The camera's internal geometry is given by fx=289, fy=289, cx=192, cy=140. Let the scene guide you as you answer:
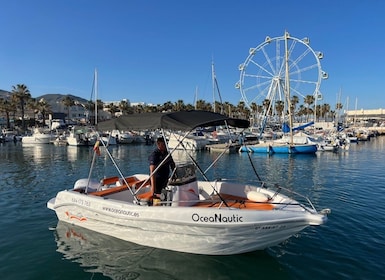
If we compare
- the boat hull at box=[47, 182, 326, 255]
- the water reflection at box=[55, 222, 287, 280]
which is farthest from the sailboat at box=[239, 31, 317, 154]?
the boat hull at box=[47, 182, 326, 255]

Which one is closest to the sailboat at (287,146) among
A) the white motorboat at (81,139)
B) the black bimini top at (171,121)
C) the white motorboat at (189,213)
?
the black bimini top at (171,121)

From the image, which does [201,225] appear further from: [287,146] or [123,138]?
[123,138]

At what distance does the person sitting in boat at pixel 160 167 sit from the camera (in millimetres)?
6961

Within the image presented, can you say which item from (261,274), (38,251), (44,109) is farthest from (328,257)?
(44,109)

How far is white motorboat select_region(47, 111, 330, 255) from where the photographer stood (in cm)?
557

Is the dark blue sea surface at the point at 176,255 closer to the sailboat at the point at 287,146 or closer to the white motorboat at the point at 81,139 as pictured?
the sailboat at the point at 287,146

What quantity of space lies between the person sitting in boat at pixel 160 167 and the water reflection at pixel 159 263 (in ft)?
4.71

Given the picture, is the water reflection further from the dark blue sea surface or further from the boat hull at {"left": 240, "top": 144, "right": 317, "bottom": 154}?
the boat hull at {"left": 240, "top": 144, "right": 317, "bottom": 154}

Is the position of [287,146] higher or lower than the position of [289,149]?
higher

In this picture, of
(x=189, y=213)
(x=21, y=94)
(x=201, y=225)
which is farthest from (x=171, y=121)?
(x=21, y=94)

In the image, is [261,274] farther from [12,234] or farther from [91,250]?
[12,234]

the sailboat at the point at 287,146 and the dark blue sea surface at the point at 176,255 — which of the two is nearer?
the dark blue sea surface at the point at 176,255

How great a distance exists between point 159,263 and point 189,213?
4.47 feet

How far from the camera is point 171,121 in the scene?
6441mm
